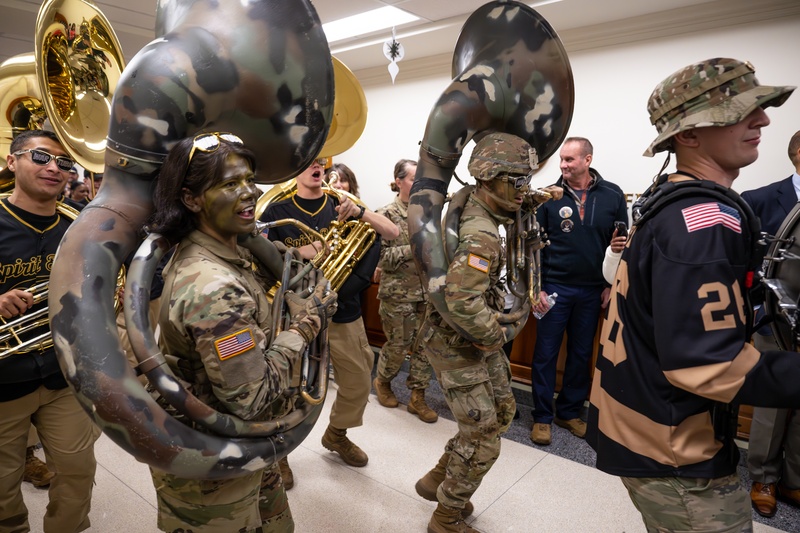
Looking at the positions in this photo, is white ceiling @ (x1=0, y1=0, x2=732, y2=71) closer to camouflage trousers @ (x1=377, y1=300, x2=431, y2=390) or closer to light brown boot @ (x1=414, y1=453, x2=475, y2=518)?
camouflage trousers @ (x1=377, y1=300, x2=431, y2=390)

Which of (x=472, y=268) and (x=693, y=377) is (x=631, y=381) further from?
(x=472, y=268)

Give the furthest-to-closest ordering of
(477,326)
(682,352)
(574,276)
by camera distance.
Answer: (574,276) < (477,326) < (682,352)

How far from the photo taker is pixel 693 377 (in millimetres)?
1212

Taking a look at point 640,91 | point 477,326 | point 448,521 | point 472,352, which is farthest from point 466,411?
point 640,91

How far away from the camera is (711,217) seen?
4.08 ft

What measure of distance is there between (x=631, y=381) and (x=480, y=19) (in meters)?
2.00

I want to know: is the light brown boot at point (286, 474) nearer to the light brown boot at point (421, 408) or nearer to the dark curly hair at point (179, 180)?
the light brown boot at point (421, 408)

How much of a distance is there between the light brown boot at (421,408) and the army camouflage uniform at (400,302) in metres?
0.05

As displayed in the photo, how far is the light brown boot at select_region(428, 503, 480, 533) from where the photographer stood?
2344mm

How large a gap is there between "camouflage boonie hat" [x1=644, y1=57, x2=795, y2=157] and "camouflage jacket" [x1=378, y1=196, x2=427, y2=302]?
2.48m

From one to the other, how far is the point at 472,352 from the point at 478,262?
46cm

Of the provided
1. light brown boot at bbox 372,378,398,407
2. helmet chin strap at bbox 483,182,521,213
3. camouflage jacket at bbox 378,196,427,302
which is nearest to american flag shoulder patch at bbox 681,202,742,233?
helmet chin strap at bbox 483,182,521,213

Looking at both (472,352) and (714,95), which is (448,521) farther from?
(714,95)

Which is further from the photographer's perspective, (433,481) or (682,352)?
(433,481)
